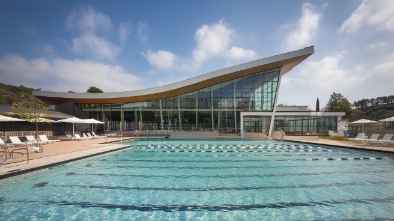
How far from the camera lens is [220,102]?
2973 cm

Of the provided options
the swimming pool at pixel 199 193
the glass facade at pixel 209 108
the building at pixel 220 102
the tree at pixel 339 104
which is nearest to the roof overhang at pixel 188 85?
the building at pixel 220 102

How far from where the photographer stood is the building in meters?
28.1

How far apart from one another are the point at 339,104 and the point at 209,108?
4138 centimetres

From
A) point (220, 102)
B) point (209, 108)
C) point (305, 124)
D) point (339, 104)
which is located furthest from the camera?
point (339, 104)

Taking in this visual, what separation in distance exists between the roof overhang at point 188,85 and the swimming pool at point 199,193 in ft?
62.4

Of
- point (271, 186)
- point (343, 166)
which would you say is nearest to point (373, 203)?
point (271, 186)

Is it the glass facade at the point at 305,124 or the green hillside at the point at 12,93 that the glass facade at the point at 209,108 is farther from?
the green hillside at the point at 12,93

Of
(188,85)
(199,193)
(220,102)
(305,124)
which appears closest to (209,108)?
(220,102)

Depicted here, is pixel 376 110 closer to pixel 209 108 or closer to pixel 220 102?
pixel 220 102

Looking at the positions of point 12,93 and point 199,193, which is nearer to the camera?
point 199,193

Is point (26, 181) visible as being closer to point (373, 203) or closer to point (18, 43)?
point (373, 203)

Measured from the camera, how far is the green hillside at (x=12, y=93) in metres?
60.7

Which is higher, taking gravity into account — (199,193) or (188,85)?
(188,85)

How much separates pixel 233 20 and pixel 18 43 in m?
18.8
